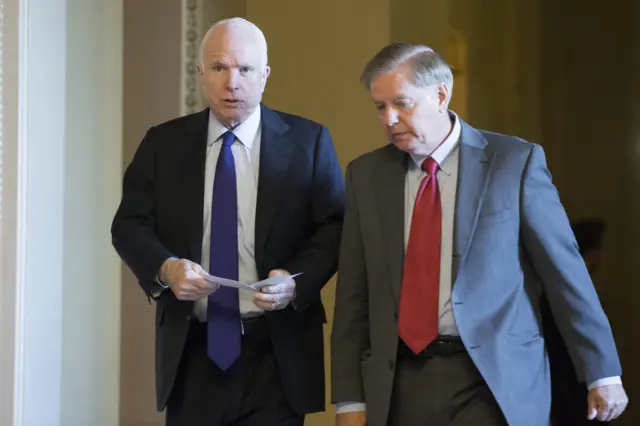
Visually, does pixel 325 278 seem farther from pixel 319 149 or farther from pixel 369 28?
pixel 369 28

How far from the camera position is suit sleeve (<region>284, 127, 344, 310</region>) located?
6.29 ft

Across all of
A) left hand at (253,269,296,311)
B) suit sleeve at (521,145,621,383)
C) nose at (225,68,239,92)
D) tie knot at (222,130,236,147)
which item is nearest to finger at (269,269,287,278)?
left hand at (253,269,296,311)

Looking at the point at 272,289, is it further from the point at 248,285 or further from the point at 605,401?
the point at 605,401

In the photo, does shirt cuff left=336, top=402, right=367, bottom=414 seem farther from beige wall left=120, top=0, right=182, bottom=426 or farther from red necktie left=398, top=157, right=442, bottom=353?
beige wall left=120, top=0, right=182, bottom=426

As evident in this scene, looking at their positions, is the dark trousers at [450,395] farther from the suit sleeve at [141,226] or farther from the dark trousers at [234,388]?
the suit sleeve at [141,226]

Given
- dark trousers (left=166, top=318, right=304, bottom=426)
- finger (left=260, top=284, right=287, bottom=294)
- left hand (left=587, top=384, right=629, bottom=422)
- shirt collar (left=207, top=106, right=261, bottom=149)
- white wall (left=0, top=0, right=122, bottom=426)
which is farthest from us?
white wall (left=0, top=0, right=122, bottom=426)

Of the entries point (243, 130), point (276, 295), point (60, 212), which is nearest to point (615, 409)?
point (276, 295)

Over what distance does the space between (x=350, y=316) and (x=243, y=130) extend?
0.55 m

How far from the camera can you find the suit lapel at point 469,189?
5.75 ft

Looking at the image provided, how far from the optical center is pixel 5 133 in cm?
267

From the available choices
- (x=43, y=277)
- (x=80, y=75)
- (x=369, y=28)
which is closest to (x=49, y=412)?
(x=43, y=277)

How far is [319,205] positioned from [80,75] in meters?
1.36

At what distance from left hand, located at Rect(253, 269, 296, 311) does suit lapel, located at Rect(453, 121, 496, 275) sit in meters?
0.39

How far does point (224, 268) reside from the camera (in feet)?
6.27
